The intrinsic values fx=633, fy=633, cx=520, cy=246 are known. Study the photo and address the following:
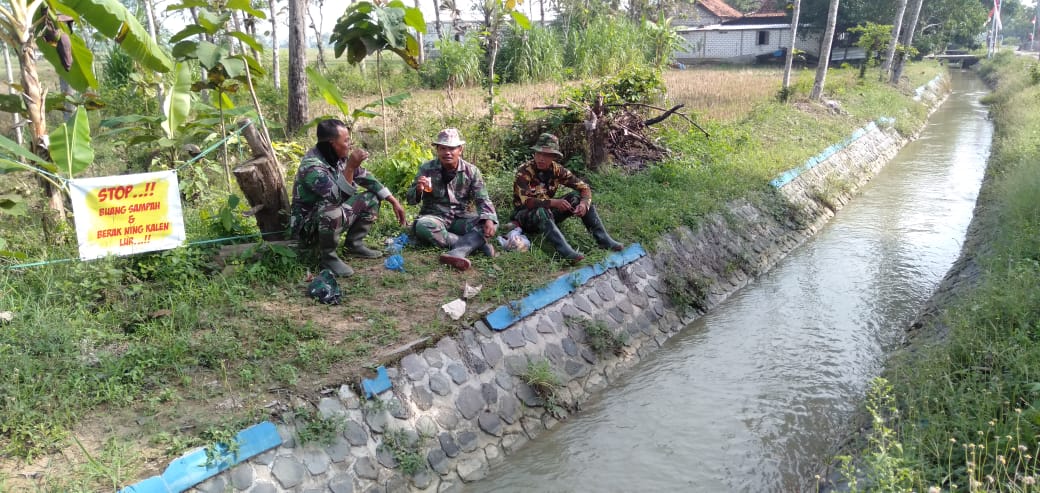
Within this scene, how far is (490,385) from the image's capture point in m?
4.63

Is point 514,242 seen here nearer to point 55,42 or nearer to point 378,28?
point 378,28

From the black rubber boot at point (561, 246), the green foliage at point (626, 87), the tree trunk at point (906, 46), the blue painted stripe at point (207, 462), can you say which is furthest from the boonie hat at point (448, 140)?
the tree trunk at point (906, 46)

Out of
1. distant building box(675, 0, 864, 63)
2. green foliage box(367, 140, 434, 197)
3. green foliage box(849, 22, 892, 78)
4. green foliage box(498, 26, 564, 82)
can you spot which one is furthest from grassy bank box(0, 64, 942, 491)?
distant building box(675, 0, 864, 63)

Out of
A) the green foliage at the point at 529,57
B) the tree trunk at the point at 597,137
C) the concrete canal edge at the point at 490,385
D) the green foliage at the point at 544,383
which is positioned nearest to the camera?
the concrete canal edge at the point at 490,385

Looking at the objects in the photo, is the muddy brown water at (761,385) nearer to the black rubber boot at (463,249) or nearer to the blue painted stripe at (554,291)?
the blue painted stripe at (554,291)

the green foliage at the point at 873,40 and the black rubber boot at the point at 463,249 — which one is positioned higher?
the green foliage at the point at 873,40

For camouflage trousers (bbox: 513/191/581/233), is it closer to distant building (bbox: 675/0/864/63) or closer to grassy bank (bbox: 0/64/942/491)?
grassy bank (bbox: 0/64/942/491)

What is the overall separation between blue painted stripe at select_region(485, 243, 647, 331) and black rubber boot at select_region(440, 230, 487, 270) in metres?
0.68

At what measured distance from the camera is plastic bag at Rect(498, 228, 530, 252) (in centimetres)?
606

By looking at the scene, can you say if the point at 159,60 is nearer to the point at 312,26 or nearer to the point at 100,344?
the point at 100,344

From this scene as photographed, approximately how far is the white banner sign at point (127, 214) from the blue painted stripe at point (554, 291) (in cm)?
255

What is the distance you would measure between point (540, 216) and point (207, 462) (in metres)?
3.60

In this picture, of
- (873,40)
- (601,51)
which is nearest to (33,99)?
(601,51)

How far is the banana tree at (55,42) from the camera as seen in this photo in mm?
4438
